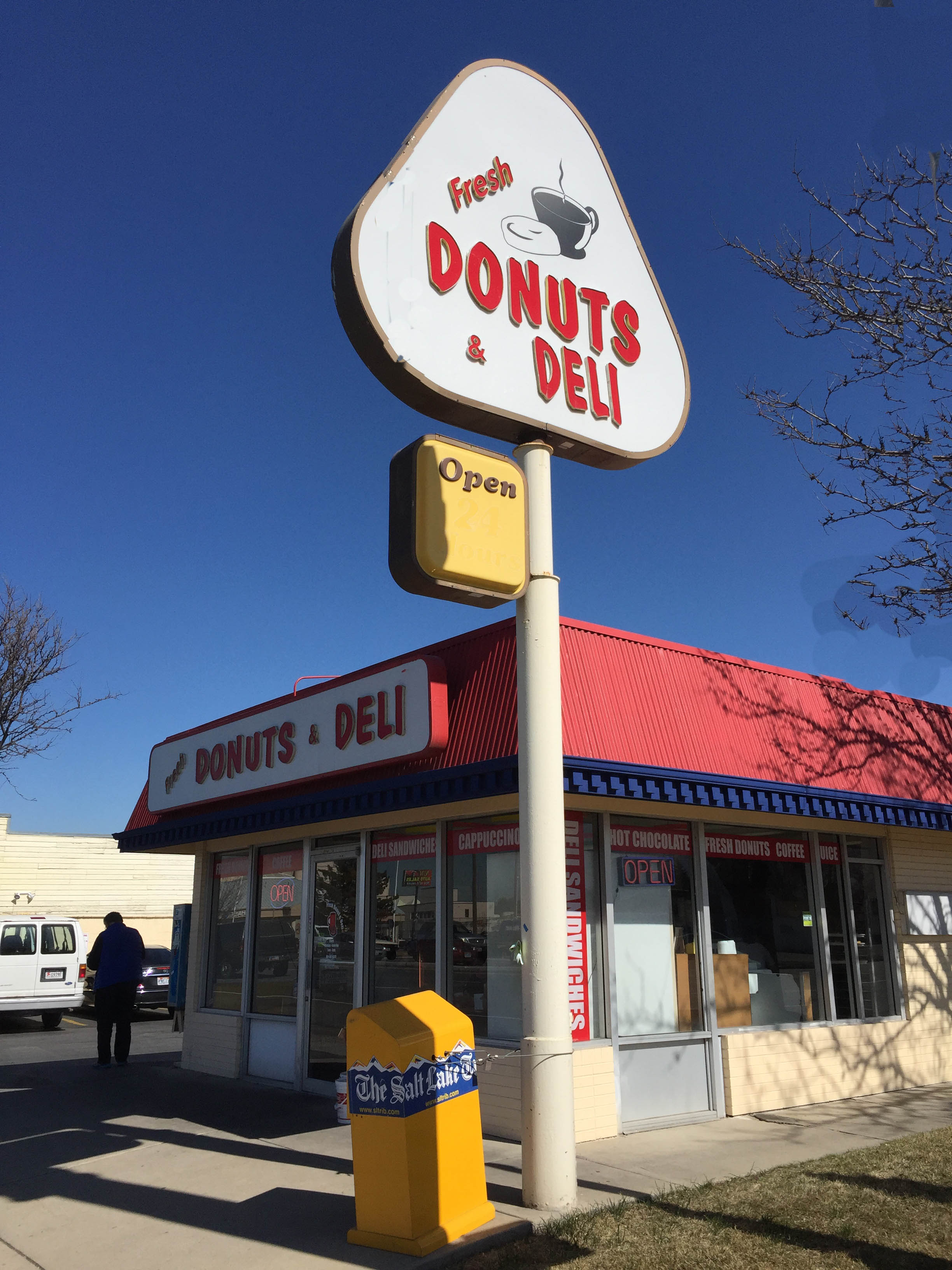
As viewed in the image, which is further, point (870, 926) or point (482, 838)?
point (870, 926)

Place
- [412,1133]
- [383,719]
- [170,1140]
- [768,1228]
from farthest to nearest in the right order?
[383,719] < [170,1140] < [768,1228] < [412,1133]

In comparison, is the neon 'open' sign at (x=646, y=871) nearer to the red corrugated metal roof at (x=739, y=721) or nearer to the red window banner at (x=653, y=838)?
the red window banner at (x=653, y=838)

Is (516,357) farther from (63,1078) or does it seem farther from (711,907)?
(63,1078)

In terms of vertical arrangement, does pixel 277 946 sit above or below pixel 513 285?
below

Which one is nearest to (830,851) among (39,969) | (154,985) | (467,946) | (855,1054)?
(855,1054)

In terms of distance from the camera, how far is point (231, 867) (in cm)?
1258

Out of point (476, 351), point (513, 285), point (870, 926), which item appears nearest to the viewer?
point (476, 351)

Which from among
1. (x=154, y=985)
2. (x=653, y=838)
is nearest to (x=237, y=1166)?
(x=653, y=838)

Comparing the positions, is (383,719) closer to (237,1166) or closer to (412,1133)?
(237,1166)

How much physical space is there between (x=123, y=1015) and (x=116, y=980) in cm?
66

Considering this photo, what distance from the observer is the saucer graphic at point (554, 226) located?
7562 millimetres

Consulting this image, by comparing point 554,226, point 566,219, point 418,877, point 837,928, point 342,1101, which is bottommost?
point 342,1101

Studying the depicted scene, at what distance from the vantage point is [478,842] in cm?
889

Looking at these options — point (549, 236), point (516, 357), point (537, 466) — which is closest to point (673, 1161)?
point (537, 466)
